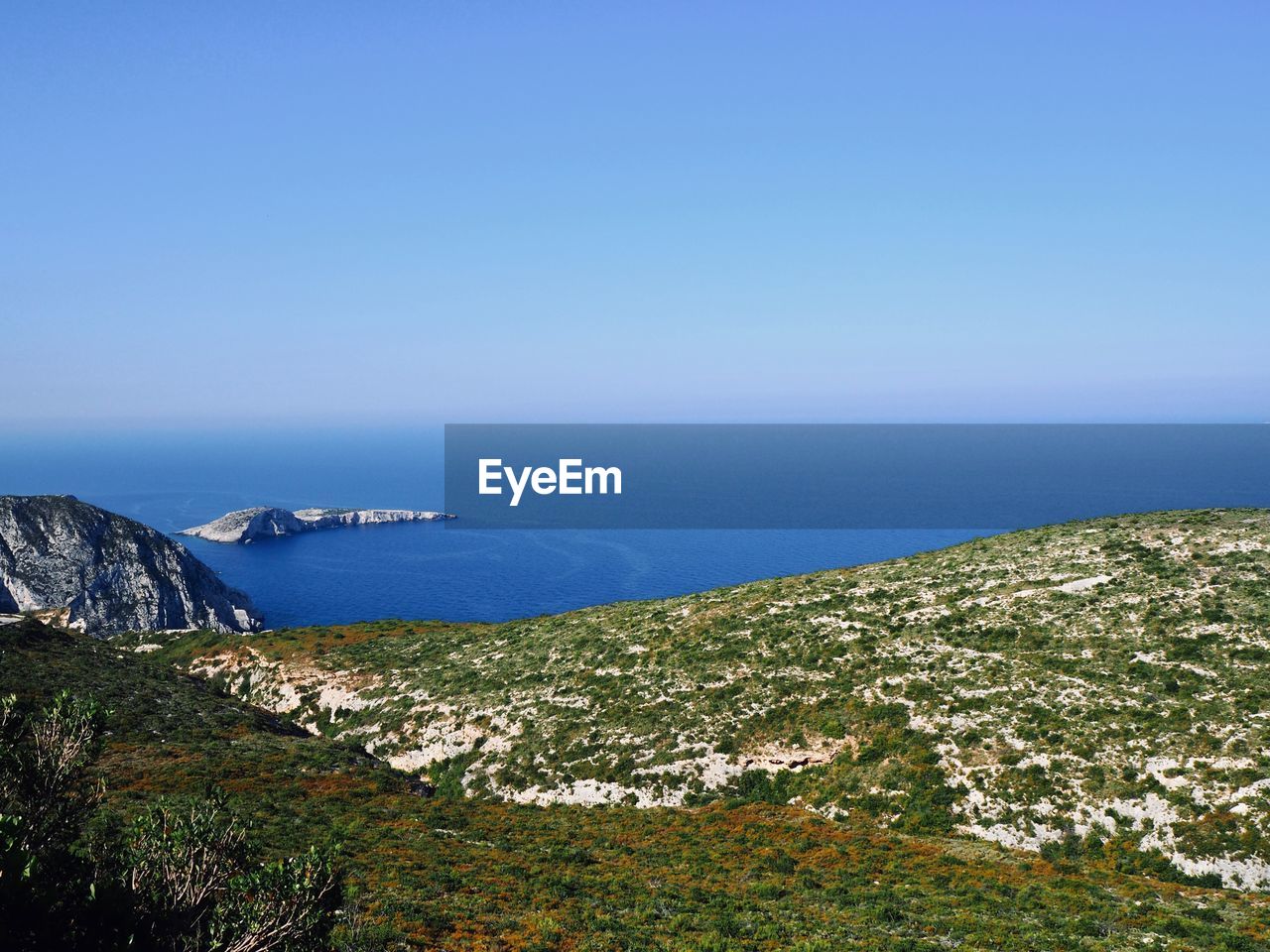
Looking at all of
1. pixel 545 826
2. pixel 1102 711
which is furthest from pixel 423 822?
pixel 1102 711

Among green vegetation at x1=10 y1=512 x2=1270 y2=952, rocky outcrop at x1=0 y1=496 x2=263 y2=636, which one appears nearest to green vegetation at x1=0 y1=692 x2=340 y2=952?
Result: green vegetation at x1=10 y1=512 x2=1270 y2=952

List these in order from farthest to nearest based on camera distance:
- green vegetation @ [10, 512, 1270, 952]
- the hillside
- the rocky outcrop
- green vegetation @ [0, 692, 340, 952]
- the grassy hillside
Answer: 1. the rocky outcrop
2. the hillside
3. green vegetation @ [10, 512, 1270, 952]
4. the grassy hillside
5. green vegetation @ [0, 692, 340, 952]

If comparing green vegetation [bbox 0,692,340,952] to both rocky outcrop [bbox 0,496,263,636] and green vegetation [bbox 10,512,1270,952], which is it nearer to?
green vegetation [bbox 10,512,1270,952]

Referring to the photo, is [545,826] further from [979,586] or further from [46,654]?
[46,654]

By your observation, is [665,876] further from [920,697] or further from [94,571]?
[94,571]

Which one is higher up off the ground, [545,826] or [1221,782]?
[1221,782]

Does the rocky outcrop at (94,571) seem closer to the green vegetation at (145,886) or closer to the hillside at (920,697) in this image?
the hillside at (920,697)

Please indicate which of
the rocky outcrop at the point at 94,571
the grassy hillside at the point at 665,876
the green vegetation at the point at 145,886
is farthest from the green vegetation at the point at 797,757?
the rocky outcrop at the point at 94,571
